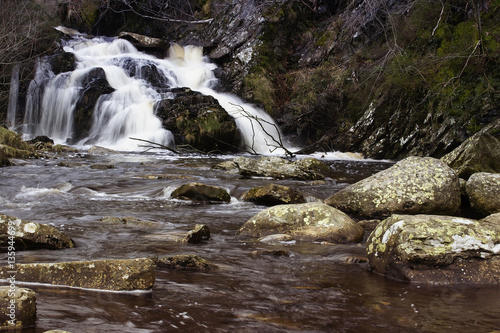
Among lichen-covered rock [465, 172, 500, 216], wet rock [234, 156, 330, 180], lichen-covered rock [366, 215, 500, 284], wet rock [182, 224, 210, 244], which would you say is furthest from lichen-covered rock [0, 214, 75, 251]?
wet rock [234, 156, 330, 180]

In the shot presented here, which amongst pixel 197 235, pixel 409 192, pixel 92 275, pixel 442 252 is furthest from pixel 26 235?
pixel 409 192

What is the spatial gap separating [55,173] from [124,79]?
34.7 ft

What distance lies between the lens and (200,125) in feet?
53.8

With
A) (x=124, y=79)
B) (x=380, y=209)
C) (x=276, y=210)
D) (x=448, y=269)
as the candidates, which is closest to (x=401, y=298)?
(x=448, y=269)

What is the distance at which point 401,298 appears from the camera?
2.75 meters

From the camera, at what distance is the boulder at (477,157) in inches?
253

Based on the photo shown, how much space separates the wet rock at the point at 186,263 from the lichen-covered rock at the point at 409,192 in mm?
3036

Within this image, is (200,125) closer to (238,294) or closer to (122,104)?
(122,104)

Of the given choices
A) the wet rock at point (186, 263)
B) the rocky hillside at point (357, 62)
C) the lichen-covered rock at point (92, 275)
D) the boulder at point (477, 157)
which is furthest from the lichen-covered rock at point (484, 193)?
the lichen-covered rock at point (92, 275)

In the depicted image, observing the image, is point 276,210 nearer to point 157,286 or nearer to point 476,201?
point 157,286

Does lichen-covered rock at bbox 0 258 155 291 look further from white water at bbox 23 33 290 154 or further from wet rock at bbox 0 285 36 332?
white water at bbox 23 33 290 154

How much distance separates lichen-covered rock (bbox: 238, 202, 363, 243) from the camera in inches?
173

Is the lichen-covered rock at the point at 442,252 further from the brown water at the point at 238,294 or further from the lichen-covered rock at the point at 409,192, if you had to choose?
the lichen-covered rock at the point at 409,192

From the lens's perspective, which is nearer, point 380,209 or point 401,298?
point 401,298
